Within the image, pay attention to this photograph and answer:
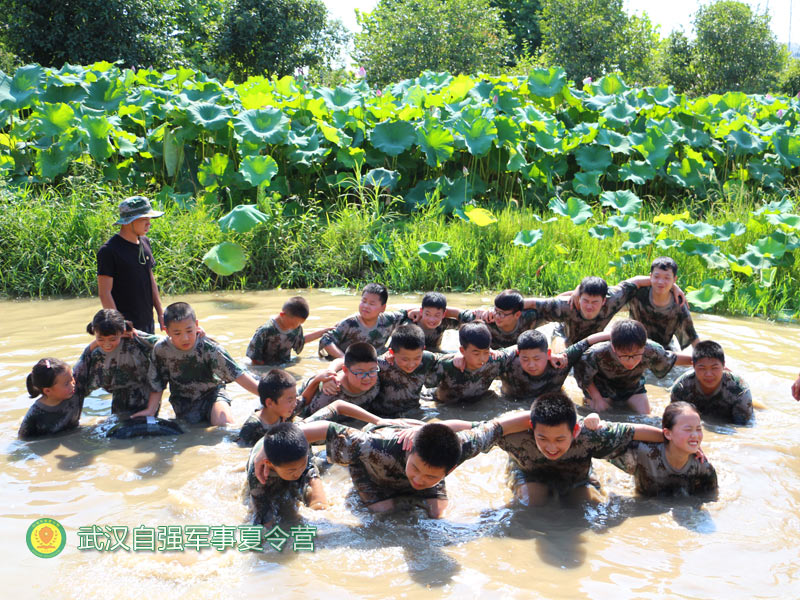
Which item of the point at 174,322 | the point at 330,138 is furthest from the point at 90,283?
the point at 174,322

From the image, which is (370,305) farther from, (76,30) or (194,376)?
(76,30)

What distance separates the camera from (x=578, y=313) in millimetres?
5969

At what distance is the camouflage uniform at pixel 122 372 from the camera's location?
→ 16.2 feet

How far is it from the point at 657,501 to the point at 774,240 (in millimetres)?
4941

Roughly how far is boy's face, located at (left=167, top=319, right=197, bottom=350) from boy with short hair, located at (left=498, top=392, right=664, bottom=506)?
→ 204 centimetres

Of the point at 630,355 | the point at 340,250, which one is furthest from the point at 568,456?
the point at 340,250

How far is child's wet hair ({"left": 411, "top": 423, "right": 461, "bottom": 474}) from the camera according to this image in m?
3.44

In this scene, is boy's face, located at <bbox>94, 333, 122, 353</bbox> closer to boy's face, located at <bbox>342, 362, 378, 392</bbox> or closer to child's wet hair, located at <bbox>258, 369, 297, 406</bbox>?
child's wet hair, located at <bbox>258, 369, 297, 406</bbox>

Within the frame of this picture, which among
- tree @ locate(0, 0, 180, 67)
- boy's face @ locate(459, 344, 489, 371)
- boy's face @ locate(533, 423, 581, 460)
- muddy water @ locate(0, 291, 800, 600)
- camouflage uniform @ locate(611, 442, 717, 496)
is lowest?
muddy water @ locate(0, 291, 800, 600)

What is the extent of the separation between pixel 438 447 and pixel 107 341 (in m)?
2.41

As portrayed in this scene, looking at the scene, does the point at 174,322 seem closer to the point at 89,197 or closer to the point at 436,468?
the point at 436,468

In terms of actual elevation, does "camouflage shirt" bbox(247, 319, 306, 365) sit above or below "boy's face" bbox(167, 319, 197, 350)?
below

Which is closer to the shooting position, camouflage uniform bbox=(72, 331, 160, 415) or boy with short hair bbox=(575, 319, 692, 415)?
camouflage uniform bbox=(72, 331, 160, 415)

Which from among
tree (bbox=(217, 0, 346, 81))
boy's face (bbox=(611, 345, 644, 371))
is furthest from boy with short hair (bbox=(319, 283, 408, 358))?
tree (bbox=(217, 0, 346, 81))
